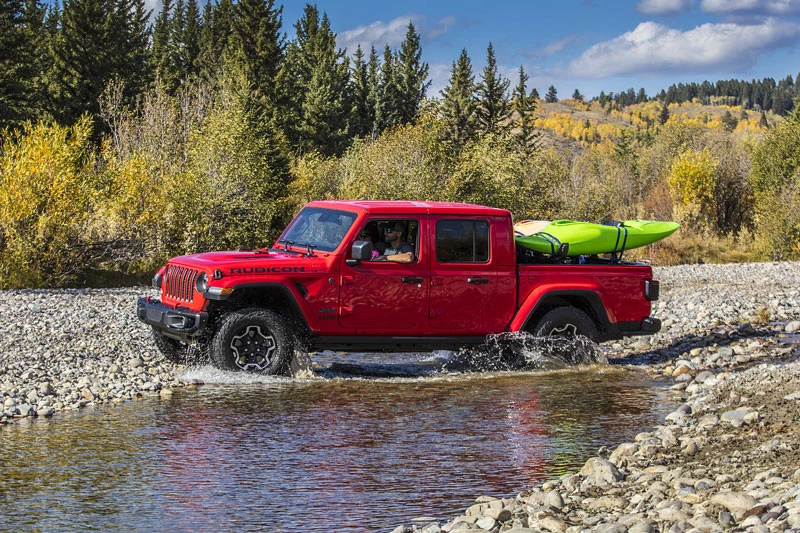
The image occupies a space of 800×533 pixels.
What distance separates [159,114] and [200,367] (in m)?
28.4

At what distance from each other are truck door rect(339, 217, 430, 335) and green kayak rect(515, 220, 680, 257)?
154cm

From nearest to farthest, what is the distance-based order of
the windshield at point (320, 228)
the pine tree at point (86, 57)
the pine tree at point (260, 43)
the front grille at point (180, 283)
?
1. the front grille at point (180, 283)
2. the windshield at point (320, 228)
3. the pine tree at point (86, 57)
4. the pine tree at point (260, 43)

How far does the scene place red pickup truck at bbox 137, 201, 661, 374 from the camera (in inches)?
403

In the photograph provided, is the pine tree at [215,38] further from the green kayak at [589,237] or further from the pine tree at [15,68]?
the green kayak at [589,237]

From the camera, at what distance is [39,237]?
795 inches

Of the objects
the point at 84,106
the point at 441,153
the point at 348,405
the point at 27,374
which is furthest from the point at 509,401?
the point at 84,106

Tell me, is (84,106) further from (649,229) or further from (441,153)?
(649,229)

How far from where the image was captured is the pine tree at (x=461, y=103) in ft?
213

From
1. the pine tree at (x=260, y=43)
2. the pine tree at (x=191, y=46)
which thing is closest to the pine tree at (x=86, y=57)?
the pine tree at (x=260, y=43)

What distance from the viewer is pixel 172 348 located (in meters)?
11.2

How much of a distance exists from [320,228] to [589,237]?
3329 mm

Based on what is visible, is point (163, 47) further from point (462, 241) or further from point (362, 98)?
point (462, 241)

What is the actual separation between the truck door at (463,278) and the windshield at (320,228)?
104 cm

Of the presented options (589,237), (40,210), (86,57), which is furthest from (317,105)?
(589,237)
